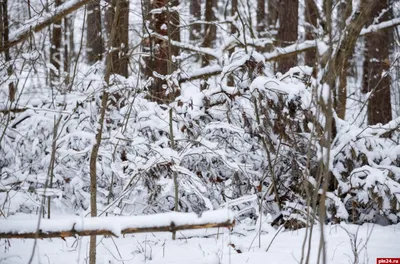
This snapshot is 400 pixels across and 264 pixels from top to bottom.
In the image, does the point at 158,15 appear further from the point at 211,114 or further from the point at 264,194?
the point at 264,194

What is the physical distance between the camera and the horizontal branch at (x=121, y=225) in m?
2.13

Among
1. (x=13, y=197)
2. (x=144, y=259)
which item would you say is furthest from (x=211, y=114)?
(x=13, y=197)

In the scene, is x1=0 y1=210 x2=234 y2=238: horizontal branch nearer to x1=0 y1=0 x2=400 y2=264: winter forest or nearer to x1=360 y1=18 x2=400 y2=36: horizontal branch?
x1=0 y1=0 x2=400 y2=264: winter forest

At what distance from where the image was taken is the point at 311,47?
21.9 feet

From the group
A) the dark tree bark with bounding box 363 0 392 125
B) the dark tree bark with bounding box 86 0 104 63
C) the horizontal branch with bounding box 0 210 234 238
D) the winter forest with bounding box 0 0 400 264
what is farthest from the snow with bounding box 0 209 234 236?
the dark tree bark with bounding box 363 0 392 125

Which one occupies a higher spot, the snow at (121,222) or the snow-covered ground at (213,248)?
the snow at (121,222)

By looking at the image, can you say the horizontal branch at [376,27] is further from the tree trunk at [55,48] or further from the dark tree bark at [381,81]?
the tree trunk at [55,48]

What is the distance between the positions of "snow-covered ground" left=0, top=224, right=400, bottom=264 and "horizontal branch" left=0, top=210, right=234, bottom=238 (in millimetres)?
1049

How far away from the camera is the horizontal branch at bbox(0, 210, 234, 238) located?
2129 mm

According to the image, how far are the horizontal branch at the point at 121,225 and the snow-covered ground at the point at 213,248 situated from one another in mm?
1049

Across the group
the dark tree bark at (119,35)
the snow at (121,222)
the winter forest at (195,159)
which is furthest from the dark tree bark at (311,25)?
the dark tree bark at (119,35)

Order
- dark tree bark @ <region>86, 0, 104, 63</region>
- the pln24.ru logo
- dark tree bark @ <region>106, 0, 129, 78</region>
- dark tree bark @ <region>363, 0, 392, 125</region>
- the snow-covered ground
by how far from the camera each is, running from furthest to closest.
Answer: dark tree bark @ <region>363, 0, 392, 125</region> < dark tree bark @ <region>86, 0, 104, 63</region> < dark tree bark @ <region>106, 0, 129, 78</region> < the snow-covered ground < the pln24.ru logo

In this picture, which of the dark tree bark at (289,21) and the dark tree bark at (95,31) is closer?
the dark tree bark at (95,31)

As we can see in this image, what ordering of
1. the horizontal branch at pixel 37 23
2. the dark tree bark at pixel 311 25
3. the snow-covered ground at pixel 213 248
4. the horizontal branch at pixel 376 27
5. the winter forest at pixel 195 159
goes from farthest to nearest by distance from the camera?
the horizontal branch at pixel 376 27 → the horizontal branch at pixel 37 23 → the winter forest at pixel 195 159 → the snow-covered ground at pixel 213 248 → the dark tree bark at pixel 311 25
